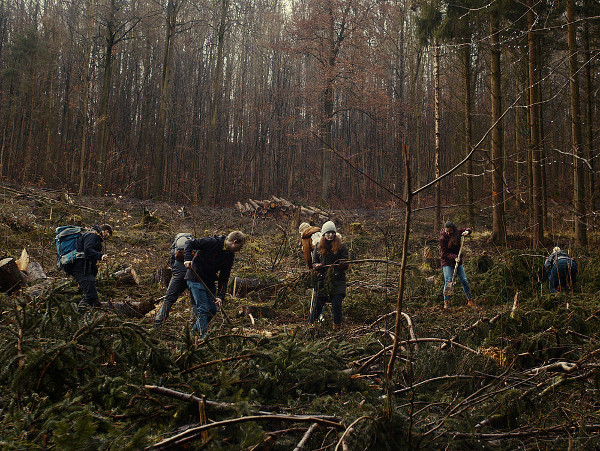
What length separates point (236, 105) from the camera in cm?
2639

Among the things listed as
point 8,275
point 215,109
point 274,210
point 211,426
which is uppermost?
point 215,109

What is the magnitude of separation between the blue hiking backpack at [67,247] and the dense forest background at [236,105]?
39.1 feet

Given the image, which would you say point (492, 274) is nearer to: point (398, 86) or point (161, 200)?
point (161, 200)

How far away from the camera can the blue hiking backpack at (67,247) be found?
6422 mm

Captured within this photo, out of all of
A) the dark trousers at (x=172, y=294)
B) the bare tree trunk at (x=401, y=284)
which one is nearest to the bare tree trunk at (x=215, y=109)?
the dark trousers at (x=172, y=294)

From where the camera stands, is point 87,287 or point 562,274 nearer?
point 87,287

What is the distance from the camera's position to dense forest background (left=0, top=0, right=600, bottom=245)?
19797mm

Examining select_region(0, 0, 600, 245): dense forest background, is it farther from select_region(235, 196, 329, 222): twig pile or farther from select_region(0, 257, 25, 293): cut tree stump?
select_region(0, 257, 25, 293): cut tree stump

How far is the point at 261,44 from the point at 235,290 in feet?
70.1

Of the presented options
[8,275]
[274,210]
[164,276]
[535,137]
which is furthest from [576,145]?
[274,210]

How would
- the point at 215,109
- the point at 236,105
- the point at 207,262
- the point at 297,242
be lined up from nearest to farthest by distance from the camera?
the point at 207,262, the point at 297,242, the point at 215,109, the point at 236,105

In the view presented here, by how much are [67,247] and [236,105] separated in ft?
69.3

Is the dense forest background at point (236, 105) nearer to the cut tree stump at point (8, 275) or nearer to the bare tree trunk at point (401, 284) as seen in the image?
the cut tree stump at point (8, 275)

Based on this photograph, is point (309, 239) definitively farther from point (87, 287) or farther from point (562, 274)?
point (562, 274)
